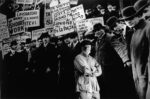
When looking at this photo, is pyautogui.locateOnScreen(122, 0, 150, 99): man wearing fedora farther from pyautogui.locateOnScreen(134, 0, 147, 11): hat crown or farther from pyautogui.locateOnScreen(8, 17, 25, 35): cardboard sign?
pyautogui.locateOnScreen(8, 17, 25, 35): cardboard sign

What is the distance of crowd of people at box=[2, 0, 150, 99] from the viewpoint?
393 centimetres

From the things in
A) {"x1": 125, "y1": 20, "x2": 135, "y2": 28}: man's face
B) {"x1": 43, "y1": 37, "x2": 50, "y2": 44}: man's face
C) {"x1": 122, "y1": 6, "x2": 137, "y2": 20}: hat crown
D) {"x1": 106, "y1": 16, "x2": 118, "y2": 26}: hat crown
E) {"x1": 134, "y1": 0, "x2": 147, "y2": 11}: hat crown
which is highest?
{"x1": 134, "y1": 0, "x2": 147, "y2": 11}: hat crown

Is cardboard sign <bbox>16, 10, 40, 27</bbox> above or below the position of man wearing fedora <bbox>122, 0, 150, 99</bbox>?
above

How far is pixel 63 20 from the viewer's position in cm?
432

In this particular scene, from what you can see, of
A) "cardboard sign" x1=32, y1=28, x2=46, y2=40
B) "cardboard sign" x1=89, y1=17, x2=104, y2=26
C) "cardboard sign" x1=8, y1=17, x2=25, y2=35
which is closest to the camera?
"cardboard sign" x1=89, y1=17, x2=104, y2=26

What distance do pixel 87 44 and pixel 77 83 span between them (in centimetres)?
58

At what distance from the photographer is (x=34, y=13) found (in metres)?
4.47

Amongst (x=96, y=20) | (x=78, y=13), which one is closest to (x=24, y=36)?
(x=78, y=13)

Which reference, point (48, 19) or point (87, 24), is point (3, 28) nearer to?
point (48, 19)

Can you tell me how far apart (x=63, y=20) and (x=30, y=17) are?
0.55m

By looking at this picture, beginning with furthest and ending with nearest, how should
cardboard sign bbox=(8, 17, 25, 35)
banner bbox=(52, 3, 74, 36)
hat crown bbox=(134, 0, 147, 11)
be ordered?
cardboard sign bbox=(8, 17, 25, 35) < banner bbox=(52, 3, 74, 36) < hat crown bbox=(134, 0, 147, 11)

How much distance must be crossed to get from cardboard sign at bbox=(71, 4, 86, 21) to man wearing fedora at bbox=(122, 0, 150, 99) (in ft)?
1.96

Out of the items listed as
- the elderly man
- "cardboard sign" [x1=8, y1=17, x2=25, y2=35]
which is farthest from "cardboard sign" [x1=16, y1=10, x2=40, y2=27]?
the elderly man

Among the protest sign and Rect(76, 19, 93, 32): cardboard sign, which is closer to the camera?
Rect(76, 19, 93, 32): cardboard sign
